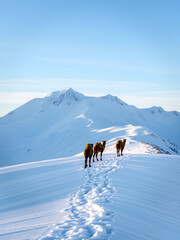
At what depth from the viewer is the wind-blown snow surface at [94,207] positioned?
14.3 ft

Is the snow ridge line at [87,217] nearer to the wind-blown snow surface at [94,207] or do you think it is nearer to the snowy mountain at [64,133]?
the wind-blown snow surface at [94,207]

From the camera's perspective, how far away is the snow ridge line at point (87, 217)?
4.07 metres

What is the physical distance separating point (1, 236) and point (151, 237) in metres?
3.36

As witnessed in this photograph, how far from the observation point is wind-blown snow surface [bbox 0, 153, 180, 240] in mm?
4344

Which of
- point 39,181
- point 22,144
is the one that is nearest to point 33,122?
point 22,144

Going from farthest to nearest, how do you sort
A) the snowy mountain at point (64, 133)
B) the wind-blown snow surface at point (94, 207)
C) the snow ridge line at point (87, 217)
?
1. the snowy mountain at point (64, 133)
2. the wind-blown snow surface at point (94, 207)
3. the snow ridge line at point (87, 217)

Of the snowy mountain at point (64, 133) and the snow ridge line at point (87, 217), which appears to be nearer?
the snow ridge line at point (87, 217)

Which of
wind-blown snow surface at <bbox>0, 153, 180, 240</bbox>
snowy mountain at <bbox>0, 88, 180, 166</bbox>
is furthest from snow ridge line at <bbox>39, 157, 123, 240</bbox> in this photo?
snowy mountain at <bbox>0, 88, 180, 166</bbox>

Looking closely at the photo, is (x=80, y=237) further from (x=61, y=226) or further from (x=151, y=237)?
(x=151, y=237)

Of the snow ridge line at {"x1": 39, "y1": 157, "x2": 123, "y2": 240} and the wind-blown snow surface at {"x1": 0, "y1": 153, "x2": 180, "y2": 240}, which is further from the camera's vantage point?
the wind-blown snow surface at {"x1": 0, "y1": 153, "x2": 180, "y2": 240}

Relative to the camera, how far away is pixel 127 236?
4.14 m

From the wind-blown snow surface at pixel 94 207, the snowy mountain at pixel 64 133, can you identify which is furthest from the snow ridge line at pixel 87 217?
the snowy mountain at pixel 64 133

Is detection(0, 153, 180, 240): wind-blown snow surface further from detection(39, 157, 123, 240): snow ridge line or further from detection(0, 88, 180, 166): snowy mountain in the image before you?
detection(0, 88, 180, 166): snowy mountain

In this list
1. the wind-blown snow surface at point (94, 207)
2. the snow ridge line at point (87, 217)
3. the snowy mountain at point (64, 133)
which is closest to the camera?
the snow ridge line at point (87, 217)
